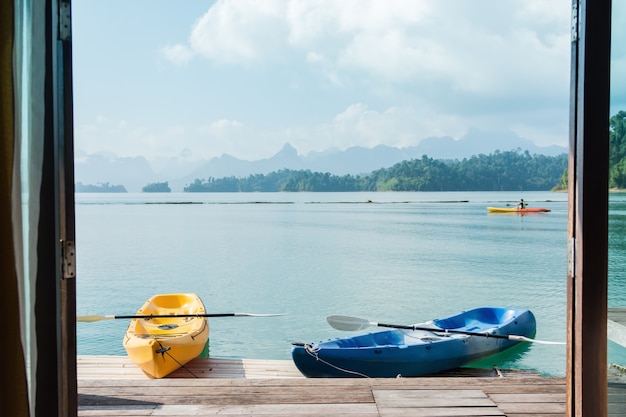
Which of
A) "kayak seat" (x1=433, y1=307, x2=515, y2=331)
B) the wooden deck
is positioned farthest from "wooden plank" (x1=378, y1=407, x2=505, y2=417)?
"kayak seat" (x1=433, y1=307, x2=515, y2=331)

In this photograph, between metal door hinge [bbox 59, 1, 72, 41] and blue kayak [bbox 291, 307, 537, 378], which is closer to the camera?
metal door hinge [bbox 59, 1, 72, 41]

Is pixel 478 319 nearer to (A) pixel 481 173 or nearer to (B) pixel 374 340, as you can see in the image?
(B) pixel 374 340

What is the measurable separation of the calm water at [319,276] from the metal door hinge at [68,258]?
8112 mm

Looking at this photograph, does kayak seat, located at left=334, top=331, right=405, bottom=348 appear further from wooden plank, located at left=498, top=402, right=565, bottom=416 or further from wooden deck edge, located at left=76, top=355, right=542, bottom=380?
wooden plank, located at left=498, top=402, right=565, bottom=416

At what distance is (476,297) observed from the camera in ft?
59.4

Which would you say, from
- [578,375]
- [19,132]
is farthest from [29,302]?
[578,375]

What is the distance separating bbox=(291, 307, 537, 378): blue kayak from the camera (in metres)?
5.79

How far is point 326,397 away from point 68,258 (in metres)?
1.45

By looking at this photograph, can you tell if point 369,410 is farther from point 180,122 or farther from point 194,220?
point 180,122

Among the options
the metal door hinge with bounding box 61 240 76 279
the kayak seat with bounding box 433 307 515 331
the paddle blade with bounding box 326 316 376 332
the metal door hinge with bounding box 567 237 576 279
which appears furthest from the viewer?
the kayak seat with bounding box 433 307 515 331

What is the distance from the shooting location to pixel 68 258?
131 cm

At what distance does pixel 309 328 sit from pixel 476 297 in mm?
6468

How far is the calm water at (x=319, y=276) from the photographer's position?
14016 mm

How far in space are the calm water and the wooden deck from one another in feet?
20.8
